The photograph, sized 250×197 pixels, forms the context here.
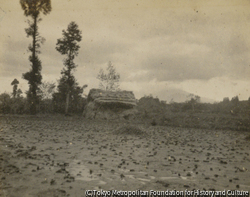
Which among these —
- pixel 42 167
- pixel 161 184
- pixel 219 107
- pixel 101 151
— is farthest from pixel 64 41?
pixel 161 184

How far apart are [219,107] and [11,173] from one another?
2368 centimetres

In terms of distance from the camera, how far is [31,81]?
23.2 metres

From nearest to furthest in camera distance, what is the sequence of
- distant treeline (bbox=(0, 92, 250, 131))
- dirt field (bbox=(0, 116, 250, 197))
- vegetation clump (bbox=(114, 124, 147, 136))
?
dirt field (bbox=(0, 116, 250, 197)) < vegetation clump (bbox=(114, 124, 147, 136)) < distant treeline (bbox=(0, 92, 250, 131))

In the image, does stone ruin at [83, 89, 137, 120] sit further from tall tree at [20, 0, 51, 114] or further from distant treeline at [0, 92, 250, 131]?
tall tree at [20, 0, 51, 114]

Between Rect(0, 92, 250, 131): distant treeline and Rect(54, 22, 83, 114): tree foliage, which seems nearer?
Rect(0, 92, 250, 131): distant treeline

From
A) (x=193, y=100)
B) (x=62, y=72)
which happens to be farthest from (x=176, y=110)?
(x=62, y=72)

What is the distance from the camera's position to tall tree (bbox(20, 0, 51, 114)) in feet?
74.0

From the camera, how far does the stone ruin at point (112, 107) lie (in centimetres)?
2388

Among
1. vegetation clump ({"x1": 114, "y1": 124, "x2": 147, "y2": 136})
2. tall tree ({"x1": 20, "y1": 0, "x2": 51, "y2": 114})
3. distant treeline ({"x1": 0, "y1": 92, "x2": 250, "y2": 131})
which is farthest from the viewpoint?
tall tree ({"x1": 20, "y1": 0, "x2": 51, "y2": 114})

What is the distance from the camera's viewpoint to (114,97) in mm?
24297

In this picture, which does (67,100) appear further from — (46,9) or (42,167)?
(42,167)

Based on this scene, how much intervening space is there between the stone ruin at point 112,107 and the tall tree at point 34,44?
20.0 ft

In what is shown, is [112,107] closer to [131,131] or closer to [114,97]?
[114,97]

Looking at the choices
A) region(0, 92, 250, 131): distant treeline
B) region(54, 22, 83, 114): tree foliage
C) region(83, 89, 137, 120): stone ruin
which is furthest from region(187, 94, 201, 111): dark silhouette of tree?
region(54, 22, 83, 114): tree foliage
